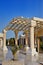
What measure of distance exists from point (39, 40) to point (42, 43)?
639 millimetres

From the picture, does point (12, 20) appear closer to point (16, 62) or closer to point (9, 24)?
point (9, 24)

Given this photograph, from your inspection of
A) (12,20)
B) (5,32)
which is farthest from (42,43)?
(5,32)

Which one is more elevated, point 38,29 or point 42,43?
point 38,29

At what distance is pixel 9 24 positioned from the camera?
61.1 feet

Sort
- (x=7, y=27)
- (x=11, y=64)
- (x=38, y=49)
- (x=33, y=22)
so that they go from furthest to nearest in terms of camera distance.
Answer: (x=7, y=27)
(x=38, y=49)
(x=33, y=22)
(x=11, y=64)

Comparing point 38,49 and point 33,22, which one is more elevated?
point 33,22

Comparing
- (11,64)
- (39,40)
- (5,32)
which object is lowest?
(11,64)

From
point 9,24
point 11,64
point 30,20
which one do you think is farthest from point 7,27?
point 11,64

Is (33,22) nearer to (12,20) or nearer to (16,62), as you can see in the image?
(12,20)

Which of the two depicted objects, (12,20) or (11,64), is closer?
(11,64)

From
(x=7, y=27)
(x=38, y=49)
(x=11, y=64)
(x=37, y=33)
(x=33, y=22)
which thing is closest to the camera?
(x=11, y=64)

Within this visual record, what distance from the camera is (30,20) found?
13.3m

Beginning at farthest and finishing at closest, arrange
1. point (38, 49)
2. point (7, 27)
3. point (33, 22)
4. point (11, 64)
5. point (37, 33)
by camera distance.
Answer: point (7, 27)
point (37, 33)
point (38, 49)
point (33, 22)
point (11, 64)

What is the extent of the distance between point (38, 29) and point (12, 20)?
3422 mm
